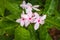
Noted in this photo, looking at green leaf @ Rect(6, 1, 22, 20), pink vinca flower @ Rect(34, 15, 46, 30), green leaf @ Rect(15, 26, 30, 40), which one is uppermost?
green leaf @ Rect(6, 1, 22, 20)

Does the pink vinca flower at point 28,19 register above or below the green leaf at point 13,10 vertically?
below

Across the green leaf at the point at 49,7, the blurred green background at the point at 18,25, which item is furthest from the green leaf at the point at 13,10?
the green leaf at the point at 49,7

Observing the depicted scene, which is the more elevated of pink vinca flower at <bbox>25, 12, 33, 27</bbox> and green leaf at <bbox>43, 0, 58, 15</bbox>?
green leaf at <bbox>43, 0, 58, 15</bbox>

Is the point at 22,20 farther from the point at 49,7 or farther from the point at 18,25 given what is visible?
the point at 49,7

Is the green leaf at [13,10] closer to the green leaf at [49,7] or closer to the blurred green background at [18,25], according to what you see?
the blurred green background at [18,25]

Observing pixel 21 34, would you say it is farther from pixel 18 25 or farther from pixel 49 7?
pixel 49 7

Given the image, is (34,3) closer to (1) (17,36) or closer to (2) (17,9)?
(2) (17,9)

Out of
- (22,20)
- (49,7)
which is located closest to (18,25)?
(22,20)

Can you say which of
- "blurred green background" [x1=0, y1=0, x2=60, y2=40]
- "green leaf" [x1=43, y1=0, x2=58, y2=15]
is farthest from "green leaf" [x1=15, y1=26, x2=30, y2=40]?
"green leaf" [x1=43, y1=0, x2=58, y2=15]

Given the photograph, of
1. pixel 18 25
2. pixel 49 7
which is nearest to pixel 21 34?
pixel 18 25

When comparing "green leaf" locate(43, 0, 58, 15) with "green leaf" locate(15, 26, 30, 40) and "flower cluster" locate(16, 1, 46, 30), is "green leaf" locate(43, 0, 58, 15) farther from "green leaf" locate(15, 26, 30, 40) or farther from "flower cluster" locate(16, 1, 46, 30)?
"green leaf" locate(15, 26, 30, 40)

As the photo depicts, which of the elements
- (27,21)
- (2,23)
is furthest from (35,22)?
(2,23)
